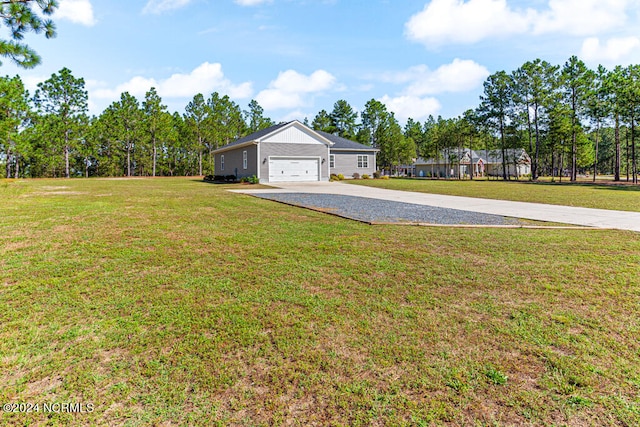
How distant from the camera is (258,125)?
5616cm

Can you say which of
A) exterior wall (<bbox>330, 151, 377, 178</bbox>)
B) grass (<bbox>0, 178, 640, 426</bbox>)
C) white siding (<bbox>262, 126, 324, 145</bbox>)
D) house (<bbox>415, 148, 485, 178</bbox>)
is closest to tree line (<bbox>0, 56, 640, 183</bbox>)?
house (<bbox>415, 148, 485, 178</bbox>)

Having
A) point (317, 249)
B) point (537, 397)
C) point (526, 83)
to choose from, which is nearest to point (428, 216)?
point (317, 249)

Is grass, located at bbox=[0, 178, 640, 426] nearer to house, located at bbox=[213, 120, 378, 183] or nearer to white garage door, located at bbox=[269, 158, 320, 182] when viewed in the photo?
house, located at bbox=[213, 120, 378, 183]

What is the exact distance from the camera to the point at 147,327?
9.55ft

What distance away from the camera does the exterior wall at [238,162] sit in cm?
2683

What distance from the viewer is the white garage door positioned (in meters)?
26.9

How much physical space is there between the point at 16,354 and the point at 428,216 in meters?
8.22

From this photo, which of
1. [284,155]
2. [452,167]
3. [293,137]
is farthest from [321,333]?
[452,167]

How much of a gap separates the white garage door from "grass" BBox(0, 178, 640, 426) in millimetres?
21554

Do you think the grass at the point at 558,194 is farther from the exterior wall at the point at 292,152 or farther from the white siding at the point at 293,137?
the white siding at the point at 293,137

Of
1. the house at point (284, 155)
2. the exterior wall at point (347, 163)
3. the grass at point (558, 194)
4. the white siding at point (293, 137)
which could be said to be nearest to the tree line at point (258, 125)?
the grass at point (558, 194)

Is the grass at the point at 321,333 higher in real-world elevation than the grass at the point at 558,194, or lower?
lower

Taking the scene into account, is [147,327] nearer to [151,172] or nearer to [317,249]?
[317,249]

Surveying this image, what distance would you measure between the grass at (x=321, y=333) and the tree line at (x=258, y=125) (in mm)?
31245
